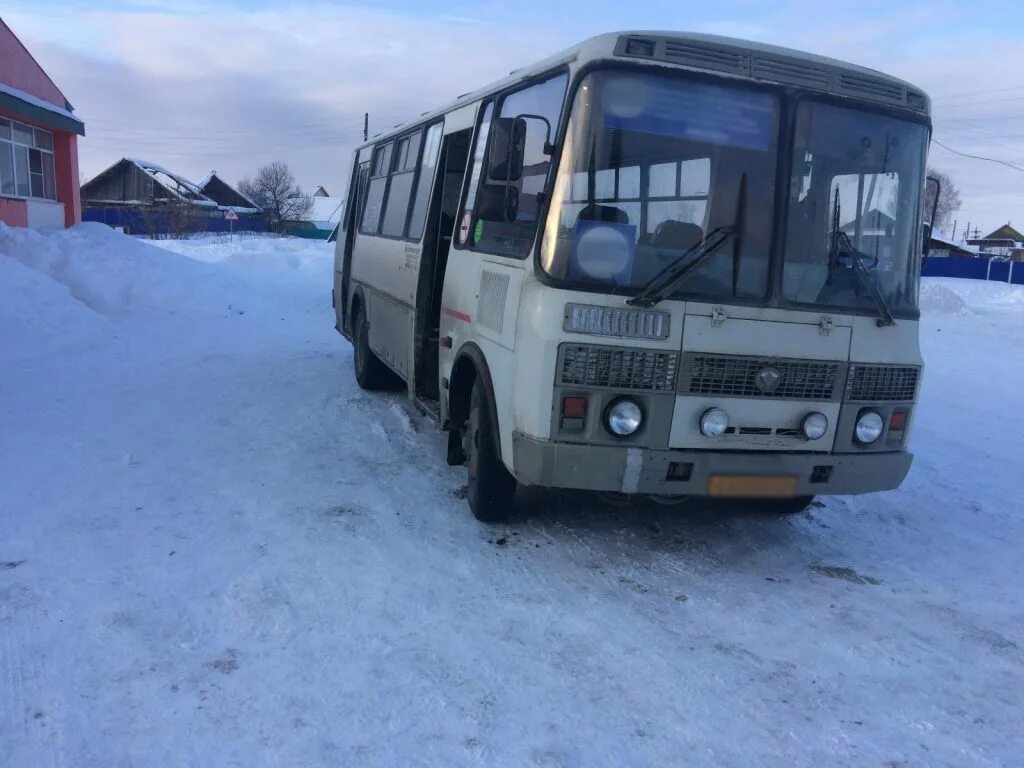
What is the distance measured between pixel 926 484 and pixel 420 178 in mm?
5164

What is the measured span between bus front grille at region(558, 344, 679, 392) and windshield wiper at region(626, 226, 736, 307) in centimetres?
29

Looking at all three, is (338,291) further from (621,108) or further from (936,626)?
(936,626)

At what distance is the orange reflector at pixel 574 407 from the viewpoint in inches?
176

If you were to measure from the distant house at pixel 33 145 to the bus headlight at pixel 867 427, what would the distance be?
20.0 meters

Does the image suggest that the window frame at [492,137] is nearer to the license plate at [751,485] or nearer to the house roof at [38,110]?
the license plate at [751,485]

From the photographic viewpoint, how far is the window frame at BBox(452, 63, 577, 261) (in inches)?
179

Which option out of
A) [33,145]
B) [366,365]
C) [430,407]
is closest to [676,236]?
[430,407]

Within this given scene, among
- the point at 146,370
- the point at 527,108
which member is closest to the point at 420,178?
the point at 527,108

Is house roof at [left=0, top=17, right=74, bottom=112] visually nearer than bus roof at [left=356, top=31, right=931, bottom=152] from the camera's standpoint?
No

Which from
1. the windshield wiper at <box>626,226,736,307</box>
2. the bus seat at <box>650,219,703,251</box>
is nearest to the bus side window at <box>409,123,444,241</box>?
the bus seat at <box>650,219,703,251</box>

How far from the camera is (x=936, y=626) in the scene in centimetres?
431

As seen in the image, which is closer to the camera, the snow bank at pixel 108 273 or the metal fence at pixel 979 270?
the snow bank at pixel 108 273

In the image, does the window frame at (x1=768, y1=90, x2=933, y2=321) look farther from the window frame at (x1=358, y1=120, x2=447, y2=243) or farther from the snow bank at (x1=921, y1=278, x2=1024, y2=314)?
the snow bank at (x1=921, y1=278, x2=1024, y2=314)

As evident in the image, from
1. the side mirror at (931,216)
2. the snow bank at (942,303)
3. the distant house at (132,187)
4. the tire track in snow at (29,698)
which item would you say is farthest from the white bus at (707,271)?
the distant house at (132,187)
